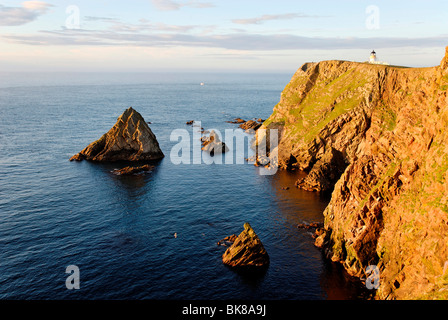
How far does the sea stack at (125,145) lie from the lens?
411ft

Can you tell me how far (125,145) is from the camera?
12600 centimetres

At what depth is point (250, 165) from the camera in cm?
12181

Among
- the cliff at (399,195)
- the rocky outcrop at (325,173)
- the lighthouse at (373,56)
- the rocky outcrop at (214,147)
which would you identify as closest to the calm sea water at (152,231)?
the rocky outcrop at (325,173)

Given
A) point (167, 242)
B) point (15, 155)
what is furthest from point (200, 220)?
point (15, 155)

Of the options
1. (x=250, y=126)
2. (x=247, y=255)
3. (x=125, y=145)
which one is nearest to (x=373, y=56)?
(x=250, y=126)

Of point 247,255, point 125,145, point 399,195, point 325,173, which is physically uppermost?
point 125,145

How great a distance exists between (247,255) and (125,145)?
81002mm

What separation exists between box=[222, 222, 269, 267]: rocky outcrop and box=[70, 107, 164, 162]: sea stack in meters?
75.5

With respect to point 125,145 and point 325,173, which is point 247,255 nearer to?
point 325,173

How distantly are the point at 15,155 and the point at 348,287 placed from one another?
126 m

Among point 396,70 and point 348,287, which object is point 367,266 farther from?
point 396,70

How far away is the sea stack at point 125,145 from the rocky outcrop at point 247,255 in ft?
248

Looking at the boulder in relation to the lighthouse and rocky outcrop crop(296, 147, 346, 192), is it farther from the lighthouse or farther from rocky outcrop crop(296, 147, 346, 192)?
rocky outcrop crop(296, 147, 346, 192)

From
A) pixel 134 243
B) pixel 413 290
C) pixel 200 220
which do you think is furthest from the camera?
pixel 200 220
